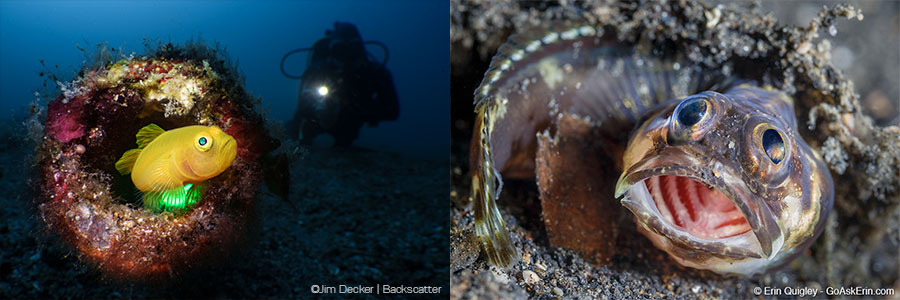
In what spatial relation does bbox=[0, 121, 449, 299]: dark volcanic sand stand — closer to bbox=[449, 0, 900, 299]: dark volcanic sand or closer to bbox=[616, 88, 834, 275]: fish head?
bbox=[449, 0, 900, 299]: dark volcanic sand

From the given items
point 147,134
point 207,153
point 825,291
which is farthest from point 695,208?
point 147,134

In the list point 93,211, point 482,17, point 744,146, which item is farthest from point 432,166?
point 744,146

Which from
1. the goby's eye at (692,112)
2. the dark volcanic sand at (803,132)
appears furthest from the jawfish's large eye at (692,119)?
the dark volcanic sand at (803,132)

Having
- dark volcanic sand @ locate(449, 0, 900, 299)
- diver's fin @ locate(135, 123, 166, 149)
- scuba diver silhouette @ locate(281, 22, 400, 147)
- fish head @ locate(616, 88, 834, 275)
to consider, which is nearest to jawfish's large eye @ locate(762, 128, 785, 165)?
fish head @ locate(616, 88, 834, 275)

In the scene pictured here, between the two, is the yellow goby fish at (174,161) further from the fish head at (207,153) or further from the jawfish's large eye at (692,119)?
the jawfish's large eye at (692,119)

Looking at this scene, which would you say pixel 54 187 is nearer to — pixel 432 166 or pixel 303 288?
pixel 303 288

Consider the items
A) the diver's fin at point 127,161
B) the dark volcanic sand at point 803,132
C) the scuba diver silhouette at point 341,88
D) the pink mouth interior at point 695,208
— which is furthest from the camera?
the scuba diver silhouette at point 341,88

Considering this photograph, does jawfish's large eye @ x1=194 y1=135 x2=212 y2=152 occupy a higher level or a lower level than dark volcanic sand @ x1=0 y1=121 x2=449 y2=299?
higher
